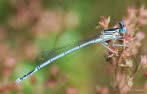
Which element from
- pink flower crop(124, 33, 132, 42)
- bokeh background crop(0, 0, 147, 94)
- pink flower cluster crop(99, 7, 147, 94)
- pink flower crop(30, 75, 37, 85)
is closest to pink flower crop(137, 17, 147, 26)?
pink flower cluster crop(99, 7, 147, 94)

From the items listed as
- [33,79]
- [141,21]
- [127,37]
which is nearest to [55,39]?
[33,79]

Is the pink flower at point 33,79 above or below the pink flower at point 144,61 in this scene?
below

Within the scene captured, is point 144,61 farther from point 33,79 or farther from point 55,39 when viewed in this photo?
point 55,39

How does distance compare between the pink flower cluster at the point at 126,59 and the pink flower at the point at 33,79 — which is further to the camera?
the pink flower at the point at 33,79

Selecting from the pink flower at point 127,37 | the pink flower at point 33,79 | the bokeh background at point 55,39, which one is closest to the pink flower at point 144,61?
the pink flower at point 127,37

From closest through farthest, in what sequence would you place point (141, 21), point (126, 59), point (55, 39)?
1. point (126, 59)
2. point (141, 21)
3. point (55, 39)

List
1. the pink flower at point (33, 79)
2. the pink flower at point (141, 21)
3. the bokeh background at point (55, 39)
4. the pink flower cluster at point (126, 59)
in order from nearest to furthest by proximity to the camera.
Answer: the pink flower cluster at point (126, 59)
the pink flower at point (141, 21)
the pink flower at point (33, 79)
the bokeh background at point (55, 39)

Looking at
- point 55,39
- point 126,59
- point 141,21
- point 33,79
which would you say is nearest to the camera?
point 126,59

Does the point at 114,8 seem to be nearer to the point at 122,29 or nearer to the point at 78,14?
the point at 78,14

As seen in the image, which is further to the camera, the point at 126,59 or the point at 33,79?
the point at 33,79

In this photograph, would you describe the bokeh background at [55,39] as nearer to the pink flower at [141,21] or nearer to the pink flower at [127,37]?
the pink flower at [141,21]

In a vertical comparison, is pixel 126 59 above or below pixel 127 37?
below

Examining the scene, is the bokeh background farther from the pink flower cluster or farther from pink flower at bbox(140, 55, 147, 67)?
pink flower at bbox(140, 55, 147, 67)
